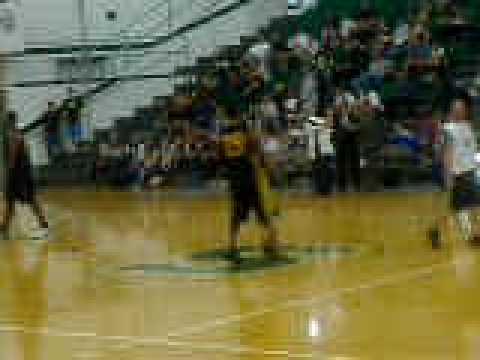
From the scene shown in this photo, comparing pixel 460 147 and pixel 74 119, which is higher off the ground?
pixel 460 147

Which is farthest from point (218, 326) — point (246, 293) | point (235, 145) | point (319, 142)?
point (319, 142)

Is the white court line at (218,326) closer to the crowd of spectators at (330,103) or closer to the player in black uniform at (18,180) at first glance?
the player in black uniform at (18,180)

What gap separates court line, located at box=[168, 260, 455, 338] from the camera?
9.80 meters

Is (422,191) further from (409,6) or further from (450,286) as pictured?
(450,286)

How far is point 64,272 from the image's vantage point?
14344mm

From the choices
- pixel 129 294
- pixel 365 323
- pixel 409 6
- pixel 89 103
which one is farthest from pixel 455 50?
pixel 365 323

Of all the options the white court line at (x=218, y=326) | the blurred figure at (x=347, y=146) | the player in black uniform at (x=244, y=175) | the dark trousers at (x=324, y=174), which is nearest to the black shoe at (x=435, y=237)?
the player in black uniform at (x=244, y=175)

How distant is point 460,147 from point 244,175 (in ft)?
8.00

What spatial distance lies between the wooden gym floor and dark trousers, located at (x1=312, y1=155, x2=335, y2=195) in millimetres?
3922

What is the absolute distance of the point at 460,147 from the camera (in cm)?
1428

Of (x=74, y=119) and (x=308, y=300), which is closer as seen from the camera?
(x=308, y=300)

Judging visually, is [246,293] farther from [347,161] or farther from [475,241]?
[347,161]

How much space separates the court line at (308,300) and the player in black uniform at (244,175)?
6.62 feet

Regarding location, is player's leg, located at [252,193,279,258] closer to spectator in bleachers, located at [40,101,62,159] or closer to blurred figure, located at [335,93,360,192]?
blurred figure, located at [335,93,360,192]
